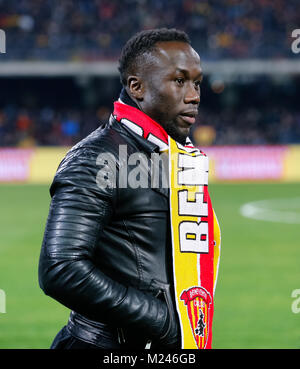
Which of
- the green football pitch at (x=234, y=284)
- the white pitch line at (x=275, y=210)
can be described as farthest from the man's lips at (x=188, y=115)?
the white pitch line at (x=275, y=210)

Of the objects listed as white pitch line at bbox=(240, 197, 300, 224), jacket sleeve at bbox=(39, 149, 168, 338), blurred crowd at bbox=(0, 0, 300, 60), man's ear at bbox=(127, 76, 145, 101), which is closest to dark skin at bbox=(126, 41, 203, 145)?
man's ear at bbox=(127, 76, 145, 101)

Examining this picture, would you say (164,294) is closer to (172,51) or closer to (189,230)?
(189,230)

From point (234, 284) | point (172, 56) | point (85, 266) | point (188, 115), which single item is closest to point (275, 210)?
point (234, 284)

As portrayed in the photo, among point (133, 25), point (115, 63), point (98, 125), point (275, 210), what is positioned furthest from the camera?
point (133, 25)

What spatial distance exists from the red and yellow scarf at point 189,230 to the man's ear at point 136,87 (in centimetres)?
5

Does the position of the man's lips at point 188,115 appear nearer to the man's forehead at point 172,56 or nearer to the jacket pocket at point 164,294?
the man's forehead at point 172,56

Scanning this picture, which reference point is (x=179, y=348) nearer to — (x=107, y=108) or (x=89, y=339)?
(x=89, y=339)

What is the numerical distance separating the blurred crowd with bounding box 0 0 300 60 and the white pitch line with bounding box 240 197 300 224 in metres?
12.9

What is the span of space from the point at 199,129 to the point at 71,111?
6653mm

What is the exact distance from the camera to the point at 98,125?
28.6 m

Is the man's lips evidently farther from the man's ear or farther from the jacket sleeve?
the jacket sleeve

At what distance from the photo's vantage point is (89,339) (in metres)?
2.47

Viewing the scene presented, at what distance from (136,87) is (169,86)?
0.41ft

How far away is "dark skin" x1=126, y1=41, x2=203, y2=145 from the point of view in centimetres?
248
